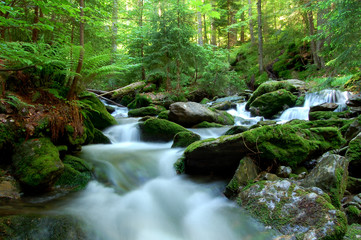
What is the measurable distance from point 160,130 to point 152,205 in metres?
Answer: 3.40

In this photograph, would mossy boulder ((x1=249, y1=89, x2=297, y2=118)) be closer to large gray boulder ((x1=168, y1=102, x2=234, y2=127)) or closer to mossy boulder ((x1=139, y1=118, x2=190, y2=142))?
large gray boulder ((x1=168, y1=102, x2=234, y2=127))

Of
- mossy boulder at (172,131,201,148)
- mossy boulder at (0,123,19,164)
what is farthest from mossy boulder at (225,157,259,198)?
mossy boulder at (0,123,19,164)

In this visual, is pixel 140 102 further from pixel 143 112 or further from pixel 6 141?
pixel 6 141

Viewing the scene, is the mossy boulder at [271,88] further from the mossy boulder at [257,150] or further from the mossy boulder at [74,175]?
the mossy boulder at [74,175]

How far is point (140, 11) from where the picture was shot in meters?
16.4

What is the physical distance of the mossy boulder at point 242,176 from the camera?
11.1 ft

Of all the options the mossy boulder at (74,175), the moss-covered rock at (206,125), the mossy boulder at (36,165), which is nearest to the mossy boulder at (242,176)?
the mossy boulder at (74,175)

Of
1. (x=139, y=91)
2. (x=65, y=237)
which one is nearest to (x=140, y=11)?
(x=139, y=91)

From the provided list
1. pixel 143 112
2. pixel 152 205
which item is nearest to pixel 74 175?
pixel 152 205

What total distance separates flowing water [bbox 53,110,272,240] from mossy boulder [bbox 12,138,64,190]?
1.82ft

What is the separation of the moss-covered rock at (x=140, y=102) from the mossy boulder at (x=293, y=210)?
969 cm

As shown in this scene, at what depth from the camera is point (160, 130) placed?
22.1ft

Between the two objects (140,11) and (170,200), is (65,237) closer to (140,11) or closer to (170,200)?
(170,200)

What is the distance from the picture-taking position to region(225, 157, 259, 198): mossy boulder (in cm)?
337
